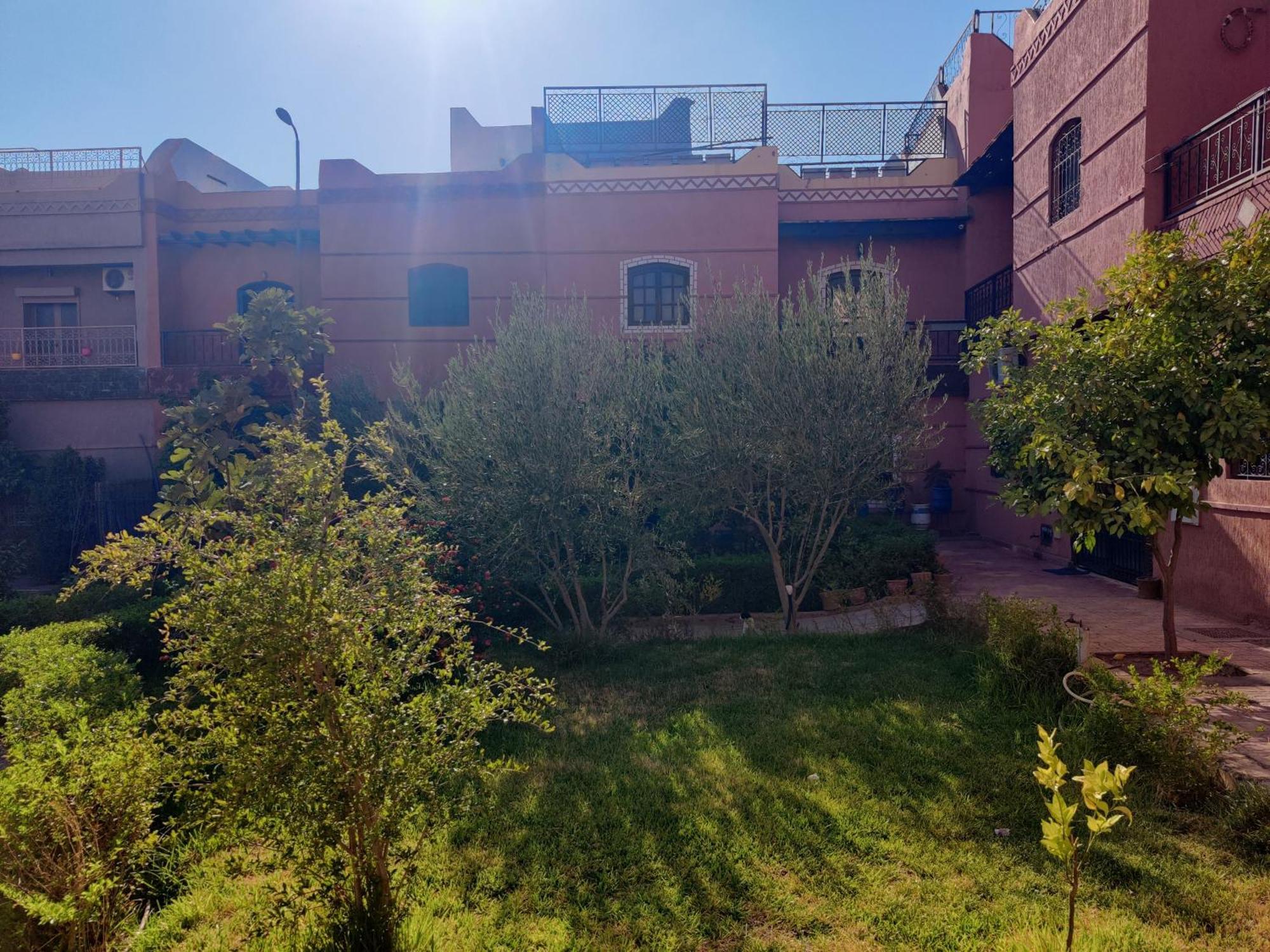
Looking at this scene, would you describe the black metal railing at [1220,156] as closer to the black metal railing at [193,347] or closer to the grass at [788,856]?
the grass at [788,856]

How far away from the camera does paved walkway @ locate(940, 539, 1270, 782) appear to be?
17.2ft

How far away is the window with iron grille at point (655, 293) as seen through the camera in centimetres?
1541

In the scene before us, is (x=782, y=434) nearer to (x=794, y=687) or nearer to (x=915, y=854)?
(x=794, y=687)

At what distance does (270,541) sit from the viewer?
3.39m

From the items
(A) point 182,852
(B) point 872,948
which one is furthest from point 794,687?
(A) point 182,852

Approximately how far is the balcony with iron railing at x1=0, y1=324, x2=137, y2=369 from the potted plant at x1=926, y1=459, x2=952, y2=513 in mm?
17688

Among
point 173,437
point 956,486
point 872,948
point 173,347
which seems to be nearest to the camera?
point 872,948

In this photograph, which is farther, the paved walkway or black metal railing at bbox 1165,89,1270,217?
black metal railing at bbox 1165,89,1270,217

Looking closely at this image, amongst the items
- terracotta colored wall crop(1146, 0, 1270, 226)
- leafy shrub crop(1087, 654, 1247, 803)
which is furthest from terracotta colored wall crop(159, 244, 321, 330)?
leafy shrub crop(1087, 654, 1247, 803)

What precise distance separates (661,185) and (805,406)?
852 cm

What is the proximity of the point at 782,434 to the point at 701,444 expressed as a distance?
0.92m

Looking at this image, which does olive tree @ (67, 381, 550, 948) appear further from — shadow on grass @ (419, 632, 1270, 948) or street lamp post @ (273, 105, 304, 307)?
street lamp post @ (273, 105, 304, 307)

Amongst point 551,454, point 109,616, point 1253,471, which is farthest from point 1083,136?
point 109,616

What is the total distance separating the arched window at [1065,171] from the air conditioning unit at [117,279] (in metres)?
19.3
